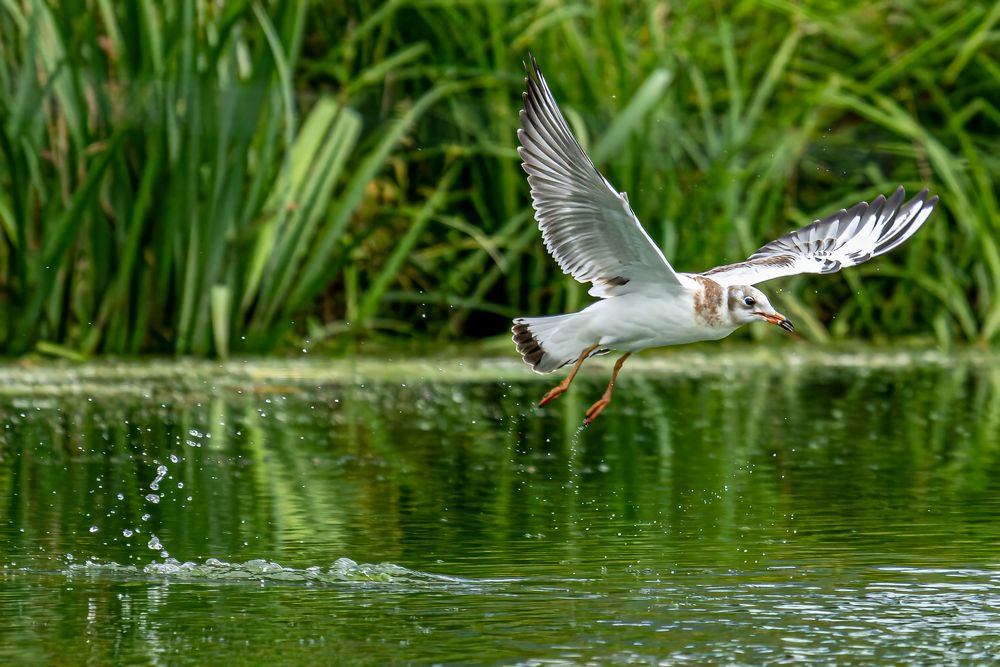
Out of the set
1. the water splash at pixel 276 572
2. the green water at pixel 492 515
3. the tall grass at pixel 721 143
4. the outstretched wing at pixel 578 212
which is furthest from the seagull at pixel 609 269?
the tall grass at pixel 721 143

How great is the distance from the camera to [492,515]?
667 centimetres

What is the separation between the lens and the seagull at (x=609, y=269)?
20.9 feet

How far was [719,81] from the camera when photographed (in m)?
13.3

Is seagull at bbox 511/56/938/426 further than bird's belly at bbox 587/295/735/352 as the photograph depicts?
No

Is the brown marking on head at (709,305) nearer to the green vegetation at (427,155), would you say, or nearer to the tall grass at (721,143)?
the green vegetation at (427,155)

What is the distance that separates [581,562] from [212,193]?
5053mm

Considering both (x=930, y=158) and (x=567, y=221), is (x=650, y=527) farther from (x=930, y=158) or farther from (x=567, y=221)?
(x=930, y=158)

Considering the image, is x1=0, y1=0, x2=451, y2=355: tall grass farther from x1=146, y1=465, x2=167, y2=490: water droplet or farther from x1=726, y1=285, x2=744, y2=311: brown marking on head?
x1=726, y1=285, x2=744, y2=311: brown marking on head

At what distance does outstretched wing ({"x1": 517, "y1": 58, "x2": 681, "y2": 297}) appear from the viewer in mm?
6332

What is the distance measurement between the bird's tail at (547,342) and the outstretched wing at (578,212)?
9.8 inches

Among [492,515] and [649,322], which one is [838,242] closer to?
[649,322]

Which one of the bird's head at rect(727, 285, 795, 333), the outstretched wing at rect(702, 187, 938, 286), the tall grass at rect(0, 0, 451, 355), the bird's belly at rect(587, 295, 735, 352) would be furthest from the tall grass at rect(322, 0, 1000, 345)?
the bird's head at rect(727, 285, 795, 333)

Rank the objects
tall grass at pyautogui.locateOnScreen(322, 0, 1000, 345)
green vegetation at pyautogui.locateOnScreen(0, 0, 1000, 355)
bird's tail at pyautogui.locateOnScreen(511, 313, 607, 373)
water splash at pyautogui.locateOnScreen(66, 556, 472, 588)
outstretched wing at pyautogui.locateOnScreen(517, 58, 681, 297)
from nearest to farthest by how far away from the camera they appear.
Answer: water splash at pyautogui.locateOnScreen(66, 556, 472, 588)
outstretched wing at pyautogui.locateOnScreen(517, 58, 681, 297)
bird's tail at pyautogui.locateOnScreen(511, 313, 607, 373)
green vegetation at pyautogui.locateOnScreen(0, 0, 1000, 355)
tall grass at pyautogui.locateOnScreen(322, 0, 1000, 345)

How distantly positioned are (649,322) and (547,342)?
1.70 feet
